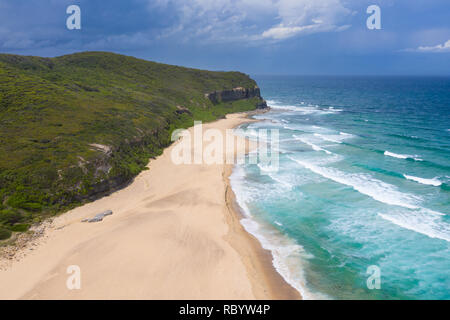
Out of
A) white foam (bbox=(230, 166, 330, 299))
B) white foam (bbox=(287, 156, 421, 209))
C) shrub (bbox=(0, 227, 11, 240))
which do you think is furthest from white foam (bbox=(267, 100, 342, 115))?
shrub (bbox=(0, 227, 11, 240))

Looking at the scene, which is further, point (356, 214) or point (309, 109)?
point (309, 109)

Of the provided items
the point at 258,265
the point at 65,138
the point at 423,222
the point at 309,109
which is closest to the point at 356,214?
the point at 423,222

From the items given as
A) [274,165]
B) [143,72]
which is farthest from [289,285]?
[143,72]

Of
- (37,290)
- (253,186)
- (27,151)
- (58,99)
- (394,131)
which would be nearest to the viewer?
(37,290)

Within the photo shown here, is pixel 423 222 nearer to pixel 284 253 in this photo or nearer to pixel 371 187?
pixel 371 187

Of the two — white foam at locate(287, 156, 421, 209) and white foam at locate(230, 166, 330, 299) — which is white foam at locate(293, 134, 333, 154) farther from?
white foam at locate(230, 166, 330, 299)

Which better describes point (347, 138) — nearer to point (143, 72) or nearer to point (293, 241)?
point (293, 241)
